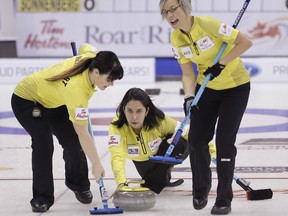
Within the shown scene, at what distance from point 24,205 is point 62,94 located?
0.80 m

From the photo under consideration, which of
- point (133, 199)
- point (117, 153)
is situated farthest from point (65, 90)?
point (133, 199)

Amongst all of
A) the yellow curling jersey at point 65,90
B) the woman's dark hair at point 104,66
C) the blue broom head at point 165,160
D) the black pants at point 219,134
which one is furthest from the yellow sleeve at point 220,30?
the blue broom head at point 165,160

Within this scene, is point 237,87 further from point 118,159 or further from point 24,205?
point 24,205

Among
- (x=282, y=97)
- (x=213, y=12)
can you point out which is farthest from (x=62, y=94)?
(x=213, y=12)

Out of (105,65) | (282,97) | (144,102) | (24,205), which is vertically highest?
(105,65)

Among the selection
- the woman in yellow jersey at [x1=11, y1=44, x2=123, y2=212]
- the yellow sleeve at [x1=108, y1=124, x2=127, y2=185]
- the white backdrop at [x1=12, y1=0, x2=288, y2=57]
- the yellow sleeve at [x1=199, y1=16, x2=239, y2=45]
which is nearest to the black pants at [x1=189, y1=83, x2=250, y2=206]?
the yellow sleeve at [x1=199, y1=16, x2=239, y2=45]

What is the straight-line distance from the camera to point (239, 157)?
243 inches

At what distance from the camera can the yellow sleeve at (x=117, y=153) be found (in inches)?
179

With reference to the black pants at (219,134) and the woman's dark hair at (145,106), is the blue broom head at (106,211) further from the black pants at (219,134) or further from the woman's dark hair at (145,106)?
the woman's dark hair at (145,106)

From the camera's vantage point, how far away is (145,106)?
473cm

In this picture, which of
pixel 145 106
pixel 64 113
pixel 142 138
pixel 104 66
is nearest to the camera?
pixel 104 66

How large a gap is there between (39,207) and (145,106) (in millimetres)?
842

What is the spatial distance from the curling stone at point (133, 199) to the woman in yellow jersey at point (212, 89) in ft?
0.83

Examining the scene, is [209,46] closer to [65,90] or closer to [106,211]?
[65,90]
